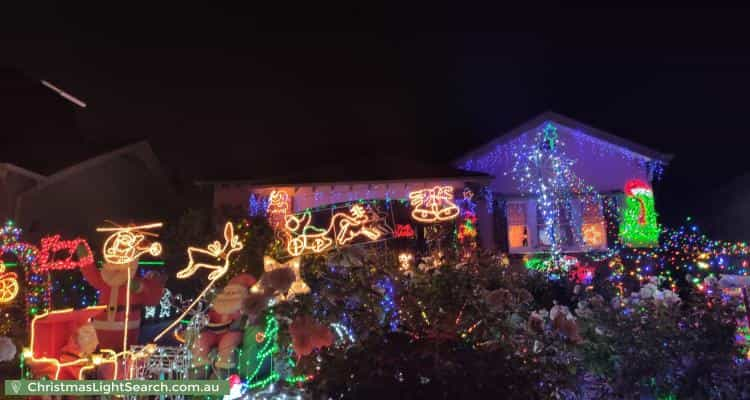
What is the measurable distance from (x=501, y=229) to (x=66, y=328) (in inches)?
435

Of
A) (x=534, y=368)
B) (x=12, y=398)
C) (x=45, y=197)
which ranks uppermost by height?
(x=45, y=197)

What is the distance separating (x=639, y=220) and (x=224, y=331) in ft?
38.7

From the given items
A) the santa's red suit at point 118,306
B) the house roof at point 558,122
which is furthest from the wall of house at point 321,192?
the santa's red suit at point 118,306

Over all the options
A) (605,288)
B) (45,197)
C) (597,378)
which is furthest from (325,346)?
(45,197)

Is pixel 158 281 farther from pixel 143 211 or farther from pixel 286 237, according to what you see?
pixel 143 211

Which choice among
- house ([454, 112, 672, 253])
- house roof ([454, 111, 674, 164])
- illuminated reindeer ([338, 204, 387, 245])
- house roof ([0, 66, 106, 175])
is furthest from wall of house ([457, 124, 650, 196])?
house roof ([0, 66, 106, 175])

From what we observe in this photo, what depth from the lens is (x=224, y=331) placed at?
22.6 ft

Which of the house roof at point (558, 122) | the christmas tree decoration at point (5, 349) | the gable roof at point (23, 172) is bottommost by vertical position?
the christmas tree decoration at point (5, 349)

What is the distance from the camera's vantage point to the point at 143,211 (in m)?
18.7

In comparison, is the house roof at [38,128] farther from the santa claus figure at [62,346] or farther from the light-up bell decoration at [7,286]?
the santa claus figure at [62,346]

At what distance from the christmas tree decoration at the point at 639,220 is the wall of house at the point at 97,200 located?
15.0m

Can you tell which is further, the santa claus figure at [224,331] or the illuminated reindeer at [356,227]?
the illuminated reindeer at [356,227]

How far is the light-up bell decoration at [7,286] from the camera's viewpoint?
25.1ft

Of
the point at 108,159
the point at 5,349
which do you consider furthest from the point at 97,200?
the point at 5,349
